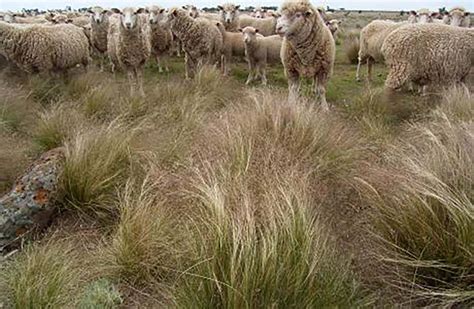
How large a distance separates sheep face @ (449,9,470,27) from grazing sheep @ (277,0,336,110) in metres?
5.20

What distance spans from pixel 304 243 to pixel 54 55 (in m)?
7.55

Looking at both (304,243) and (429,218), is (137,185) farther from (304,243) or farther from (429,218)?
(429,218)

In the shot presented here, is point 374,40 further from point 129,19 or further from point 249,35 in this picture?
point 129,19

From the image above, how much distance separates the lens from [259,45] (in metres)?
11.0

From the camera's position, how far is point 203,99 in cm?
671

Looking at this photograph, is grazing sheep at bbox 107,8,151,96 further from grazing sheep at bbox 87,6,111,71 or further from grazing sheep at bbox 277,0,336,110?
grazing sheep at bbox 277,0,336,110

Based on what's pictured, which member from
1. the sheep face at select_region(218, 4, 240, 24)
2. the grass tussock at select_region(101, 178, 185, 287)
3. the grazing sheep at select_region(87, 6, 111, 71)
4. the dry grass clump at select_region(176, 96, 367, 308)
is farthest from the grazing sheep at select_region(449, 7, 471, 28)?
the grass tussock at select_region(101, 178, 185, 287)

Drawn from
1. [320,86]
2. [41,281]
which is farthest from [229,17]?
[41,281]

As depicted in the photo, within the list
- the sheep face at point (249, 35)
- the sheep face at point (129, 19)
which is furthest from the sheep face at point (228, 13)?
the sheep face at point (129, 19)

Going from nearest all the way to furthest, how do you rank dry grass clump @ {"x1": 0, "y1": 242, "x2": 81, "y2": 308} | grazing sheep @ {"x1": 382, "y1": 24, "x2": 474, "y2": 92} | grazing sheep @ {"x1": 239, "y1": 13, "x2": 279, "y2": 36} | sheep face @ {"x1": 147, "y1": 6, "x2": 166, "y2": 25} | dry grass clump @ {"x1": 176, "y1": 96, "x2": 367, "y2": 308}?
dry grass clump @ {"x1": 176, "y1": 96, "x2": 367, "y2": 308}
dry grass clump @ {"x1": 0, "y1": 242, "x2": 81, "y2": 308}
grazing sheep @ {"x1": 382, "y1": 24, "x2": 474, "y2": 92}
sheep face @ {"x1": 147, "y1": 6, "x2": 166, "y2": 25}
grazing sheep @ {"x1": 239, "y1": 13, "x2": 279, "y2": 36}

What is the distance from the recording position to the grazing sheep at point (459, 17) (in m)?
10.5

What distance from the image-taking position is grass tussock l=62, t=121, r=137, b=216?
146 inches

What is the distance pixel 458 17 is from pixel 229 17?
255 inches

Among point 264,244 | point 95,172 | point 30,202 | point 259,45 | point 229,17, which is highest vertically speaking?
point 229,17
